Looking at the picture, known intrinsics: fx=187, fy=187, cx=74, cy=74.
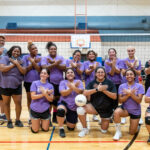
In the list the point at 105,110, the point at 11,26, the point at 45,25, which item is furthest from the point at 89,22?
the point at 105,110

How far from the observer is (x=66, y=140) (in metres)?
3.57

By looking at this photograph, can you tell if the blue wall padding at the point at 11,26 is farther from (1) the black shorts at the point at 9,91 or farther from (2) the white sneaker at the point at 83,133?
(2) the white sneaker at the point at 83,133

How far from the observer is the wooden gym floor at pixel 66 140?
3.28m

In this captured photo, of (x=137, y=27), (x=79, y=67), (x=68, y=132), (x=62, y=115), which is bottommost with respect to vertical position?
(x=68, y=132)

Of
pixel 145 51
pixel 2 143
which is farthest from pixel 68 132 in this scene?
pixel 145 51

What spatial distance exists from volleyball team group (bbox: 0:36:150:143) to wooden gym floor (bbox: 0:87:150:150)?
13 cm

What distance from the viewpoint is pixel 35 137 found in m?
3.69

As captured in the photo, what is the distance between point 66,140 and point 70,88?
3.28ft

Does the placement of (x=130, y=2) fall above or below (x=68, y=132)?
above

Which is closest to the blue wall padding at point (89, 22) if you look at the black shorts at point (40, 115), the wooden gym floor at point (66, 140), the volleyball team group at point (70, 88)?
the volleyball team group at point (70, 88)

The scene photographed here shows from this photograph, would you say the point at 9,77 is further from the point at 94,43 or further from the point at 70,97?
the point at 94,43

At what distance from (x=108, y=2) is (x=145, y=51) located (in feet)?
16.5

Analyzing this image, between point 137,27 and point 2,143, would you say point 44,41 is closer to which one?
point 137,27

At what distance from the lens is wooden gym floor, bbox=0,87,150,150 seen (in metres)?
3.28
